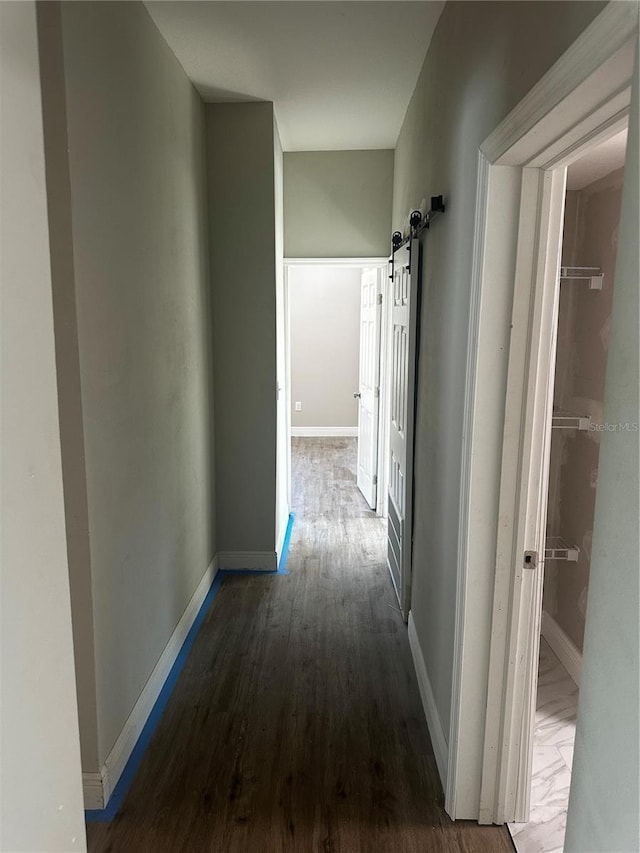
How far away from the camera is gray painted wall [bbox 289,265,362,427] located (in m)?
7.80

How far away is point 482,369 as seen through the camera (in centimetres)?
174

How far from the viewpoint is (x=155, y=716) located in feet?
8.17

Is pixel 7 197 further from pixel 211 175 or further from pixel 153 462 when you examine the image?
pixel 211 175

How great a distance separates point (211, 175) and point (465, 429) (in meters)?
2.52

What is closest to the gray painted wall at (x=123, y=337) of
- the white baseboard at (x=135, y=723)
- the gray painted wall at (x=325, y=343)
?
the white baseboard at (x=135, y=723)

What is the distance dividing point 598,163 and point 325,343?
5704mm

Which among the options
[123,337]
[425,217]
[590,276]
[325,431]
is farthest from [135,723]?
[325,431]

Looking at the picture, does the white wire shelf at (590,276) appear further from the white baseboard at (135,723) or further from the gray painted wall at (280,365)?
the white baseboard at (135,723)

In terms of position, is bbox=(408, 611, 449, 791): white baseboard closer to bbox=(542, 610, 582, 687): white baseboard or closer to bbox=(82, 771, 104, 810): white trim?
bbox=(542, 610, 582, 687): white baseboard

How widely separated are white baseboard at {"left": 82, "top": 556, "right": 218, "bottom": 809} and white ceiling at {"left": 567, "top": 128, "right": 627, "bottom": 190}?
99.5 inches

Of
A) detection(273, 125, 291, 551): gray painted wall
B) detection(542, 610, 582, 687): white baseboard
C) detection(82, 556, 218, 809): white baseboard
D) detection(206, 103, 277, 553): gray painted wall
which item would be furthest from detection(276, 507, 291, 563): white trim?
detection(542, 610, 582, 687): white baseboard

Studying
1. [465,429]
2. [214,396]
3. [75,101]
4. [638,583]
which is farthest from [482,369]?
[214,396]

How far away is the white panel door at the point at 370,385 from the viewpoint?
4930 mm

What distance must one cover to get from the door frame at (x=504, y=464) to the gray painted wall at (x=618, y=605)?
2.34ft
